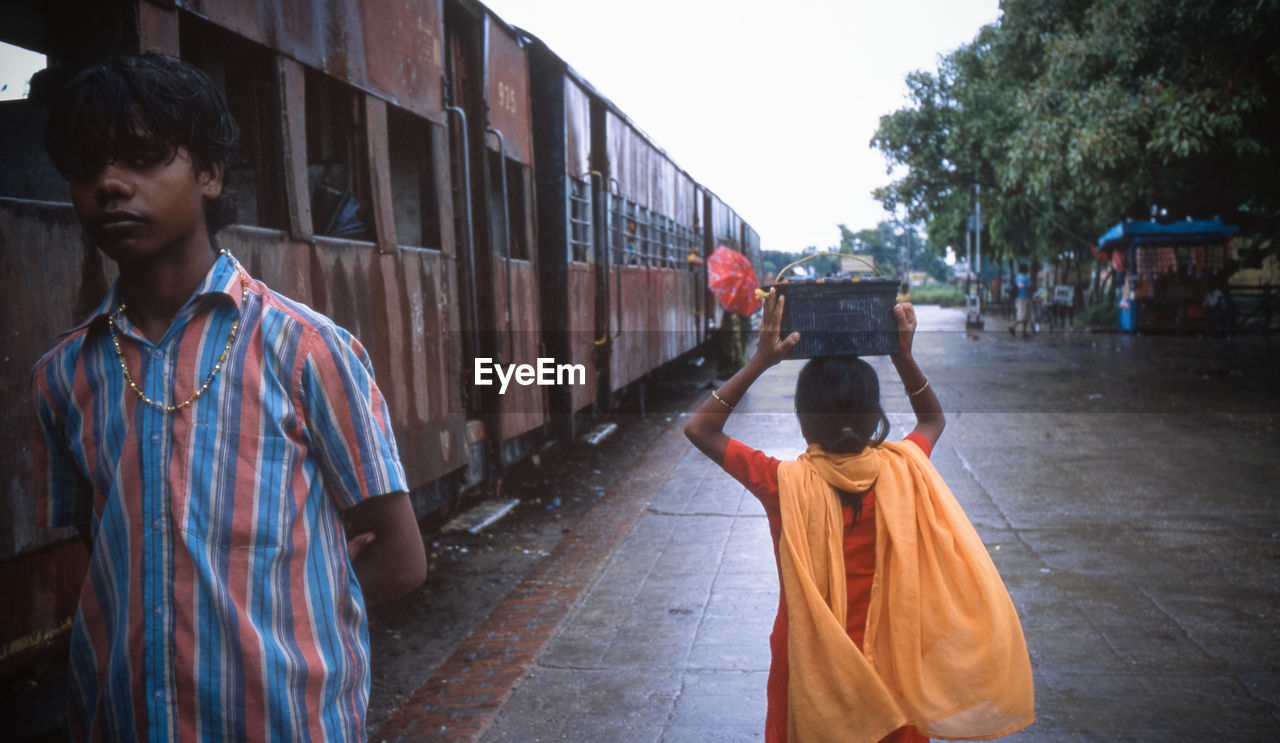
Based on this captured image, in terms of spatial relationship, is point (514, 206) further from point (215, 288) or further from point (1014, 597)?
point (215, 288)

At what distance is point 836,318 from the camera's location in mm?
2449

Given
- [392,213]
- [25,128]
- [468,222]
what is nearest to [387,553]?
[25,128]

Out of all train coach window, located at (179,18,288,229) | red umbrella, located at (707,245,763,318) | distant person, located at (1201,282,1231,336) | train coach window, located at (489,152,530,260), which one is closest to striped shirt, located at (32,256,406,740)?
train coach window, located at (179,18,288,229)

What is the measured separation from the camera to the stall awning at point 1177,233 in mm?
24438

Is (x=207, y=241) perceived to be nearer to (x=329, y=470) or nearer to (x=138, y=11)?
(x=329, y=470)

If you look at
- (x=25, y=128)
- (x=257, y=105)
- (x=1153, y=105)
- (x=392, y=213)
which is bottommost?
(x=392, y=213)

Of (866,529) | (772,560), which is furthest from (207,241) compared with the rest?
(772,560)

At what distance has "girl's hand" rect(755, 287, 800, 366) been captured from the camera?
2418 millimetres

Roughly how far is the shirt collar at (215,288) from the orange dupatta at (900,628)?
1.34 meters

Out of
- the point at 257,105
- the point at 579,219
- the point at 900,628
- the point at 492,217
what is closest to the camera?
the point at 900,628

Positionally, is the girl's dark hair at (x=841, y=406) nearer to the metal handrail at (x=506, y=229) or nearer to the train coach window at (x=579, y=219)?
the metal handrail at (x=506, y=229)

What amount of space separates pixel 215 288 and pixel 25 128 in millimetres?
2277

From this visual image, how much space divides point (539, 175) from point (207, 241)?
270 inches

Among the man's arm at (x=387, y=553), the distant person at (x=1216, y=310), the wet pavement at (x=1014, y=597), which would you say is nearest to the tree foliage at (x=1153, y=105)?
the distant person at (x=1216, y=310)
